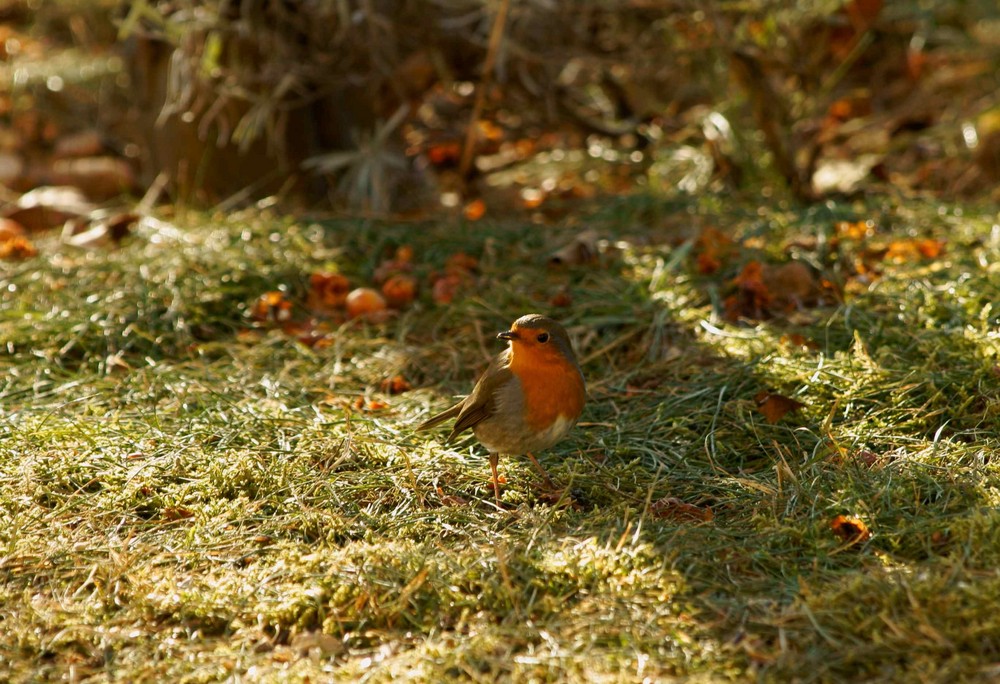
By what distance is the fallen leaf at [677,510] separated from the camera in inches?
111

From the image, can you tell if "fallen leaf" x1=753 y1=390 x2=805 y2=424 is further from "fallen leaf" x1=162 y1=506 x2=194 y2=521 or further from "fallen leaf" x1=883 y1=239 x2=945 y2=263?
"fallen leaf" x1=162 y1=506 x2=194 y2=521

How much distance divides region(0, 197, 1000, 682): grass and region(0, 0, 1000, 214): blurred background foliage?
0.74 m

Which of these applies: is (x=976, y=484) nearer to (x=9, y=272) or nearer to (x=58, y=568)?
(x=58, y=568)

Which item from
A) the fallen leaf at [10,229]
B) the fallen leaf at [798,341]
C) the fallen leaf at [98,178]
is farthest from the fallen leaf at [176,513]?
the fallen leaf at [98,178]

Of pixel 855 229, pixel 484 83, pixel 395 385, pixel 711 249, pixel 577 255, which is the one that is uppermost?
pixel 484 83

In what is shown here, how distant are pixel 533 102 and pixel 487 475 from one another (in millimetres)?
3270

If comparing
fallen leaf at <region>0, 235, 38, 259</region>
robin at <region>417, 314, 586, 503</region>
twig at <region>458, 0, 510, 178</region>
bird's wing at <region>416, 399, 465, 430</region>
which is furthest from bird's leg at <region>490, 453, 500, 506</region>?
fallen leaf at <region>0, 235, 38, 259</region>

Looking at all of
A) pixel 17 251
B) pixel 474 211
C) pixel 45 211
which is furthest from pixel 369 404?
pixel 45 211

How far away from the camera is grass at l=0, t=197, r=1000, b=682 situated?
2.27 m

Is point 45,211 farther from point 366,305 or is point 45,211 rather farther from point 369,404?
point 369,404

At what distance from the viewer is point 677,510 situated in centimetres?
287

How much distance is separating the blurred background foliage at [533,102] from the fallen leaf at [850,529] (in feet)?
10.2

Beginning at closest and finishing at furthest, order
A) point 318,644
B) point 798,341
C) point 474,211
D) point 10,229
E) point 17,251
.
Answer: point 318,644
point 798,341
point 17,251
point 10,229
point 474,211

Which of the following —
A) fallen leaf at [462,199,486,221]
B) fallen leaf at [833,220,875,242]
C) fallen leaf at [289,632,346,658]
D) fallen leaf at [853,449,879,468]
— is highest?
fallen leaf at [833,220,875,242]
